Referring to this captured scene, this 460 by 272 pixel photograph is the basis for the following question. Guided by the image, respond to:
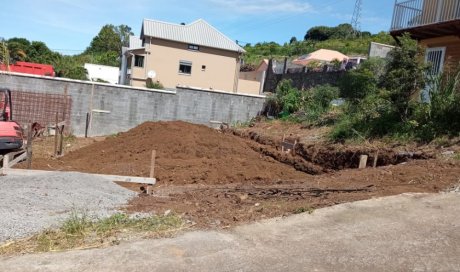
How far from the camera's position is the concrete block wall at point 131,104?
1950 cm

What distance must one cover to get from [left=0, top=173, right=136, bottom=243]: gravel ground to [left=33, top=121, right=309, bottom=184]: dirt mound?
3476mm

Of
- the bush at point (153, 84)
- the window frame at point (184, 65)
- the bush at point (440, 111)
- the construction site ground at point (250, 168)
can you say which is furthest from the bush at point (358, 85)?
the window frame at point (184, 65)

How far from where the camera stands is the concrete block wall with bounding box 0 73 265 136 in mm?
19497

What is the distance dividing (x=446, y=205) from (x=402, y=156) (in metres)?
4.44

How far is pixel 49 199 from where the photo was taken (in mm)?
7000

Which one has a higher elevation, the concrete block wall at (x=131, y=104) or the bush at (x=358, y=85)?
the bush at (x=358, y=85)

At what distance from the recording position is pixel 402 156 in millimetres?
11359

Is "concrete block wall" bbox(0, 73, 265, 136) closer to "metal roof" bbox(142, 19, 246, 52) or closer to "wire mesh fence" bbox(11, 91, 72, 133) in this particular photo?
"wire mesh fence" bbox(11, 91, 72, 133)

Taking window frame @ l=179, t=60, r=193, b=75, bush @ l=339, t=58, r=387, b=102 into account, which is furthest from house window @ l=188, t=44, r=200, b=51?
bush @ l=339, t=58, r=387, b=102

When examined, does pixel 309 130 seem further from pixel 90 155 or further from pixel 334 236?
pixel 334 236

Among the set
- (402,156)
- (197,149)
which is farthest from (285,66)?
(402,156)

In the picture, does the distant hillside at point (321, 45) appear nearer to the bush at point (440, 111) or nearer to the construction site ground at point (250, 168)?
the construction site ground at point (250, 168)

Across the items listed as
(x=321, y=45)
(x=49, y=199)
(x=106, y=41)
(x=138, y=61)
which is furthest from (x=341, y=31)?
(x=49, y=199)

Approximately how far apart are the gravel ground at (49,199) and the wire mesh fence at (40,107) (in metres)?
11.5
